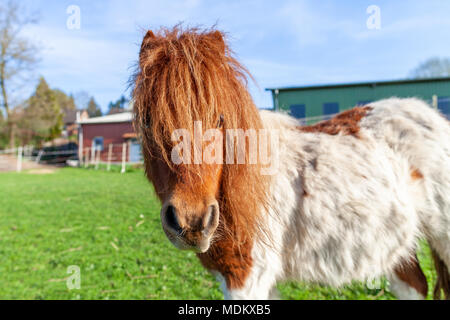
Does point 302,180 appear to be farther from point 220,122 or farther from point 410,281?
point 410,281

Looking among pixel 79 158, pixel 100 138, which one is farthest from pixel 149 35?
pixel 100 138

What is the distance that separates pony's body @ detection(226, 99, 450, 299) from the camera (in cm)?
223

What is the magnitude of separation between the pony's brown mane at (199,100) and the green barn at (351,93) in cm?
1230

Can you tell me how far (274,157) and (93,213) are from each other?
25.8ft

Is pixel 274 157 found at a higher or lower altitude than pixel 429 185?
higher

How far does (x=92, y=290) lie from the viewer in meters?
4.04

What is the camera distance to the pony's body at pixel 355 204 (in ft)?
7.32

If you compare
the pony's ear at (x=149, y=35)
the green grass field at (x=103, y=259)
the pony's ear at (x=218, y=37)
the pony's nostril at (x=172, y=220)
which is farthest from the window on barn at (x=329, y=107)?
the pony's nostril at (x=172, y=220)

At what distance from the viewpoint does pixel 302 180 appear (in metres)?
2.32

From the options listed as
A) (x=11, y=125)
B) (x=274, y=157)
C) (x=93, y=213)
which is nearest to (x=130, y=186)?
(x=93, y=213)

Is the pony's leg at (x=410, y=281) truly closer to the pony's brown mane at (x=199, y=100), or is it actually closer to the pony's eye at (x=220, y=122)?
the pony's brown mane at (x=199, y=100)

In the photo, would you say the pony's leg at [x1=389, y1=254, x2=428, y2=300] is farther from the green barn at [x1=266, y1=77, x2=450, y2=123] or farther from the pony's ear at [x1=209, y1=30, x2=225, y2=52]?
the green barn at [x1=266, y1=77, x2=450, y2=123]

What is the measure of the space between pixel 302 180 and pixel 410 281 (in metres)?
1.59

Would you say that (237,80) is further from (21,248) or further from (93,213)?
(93,213)
